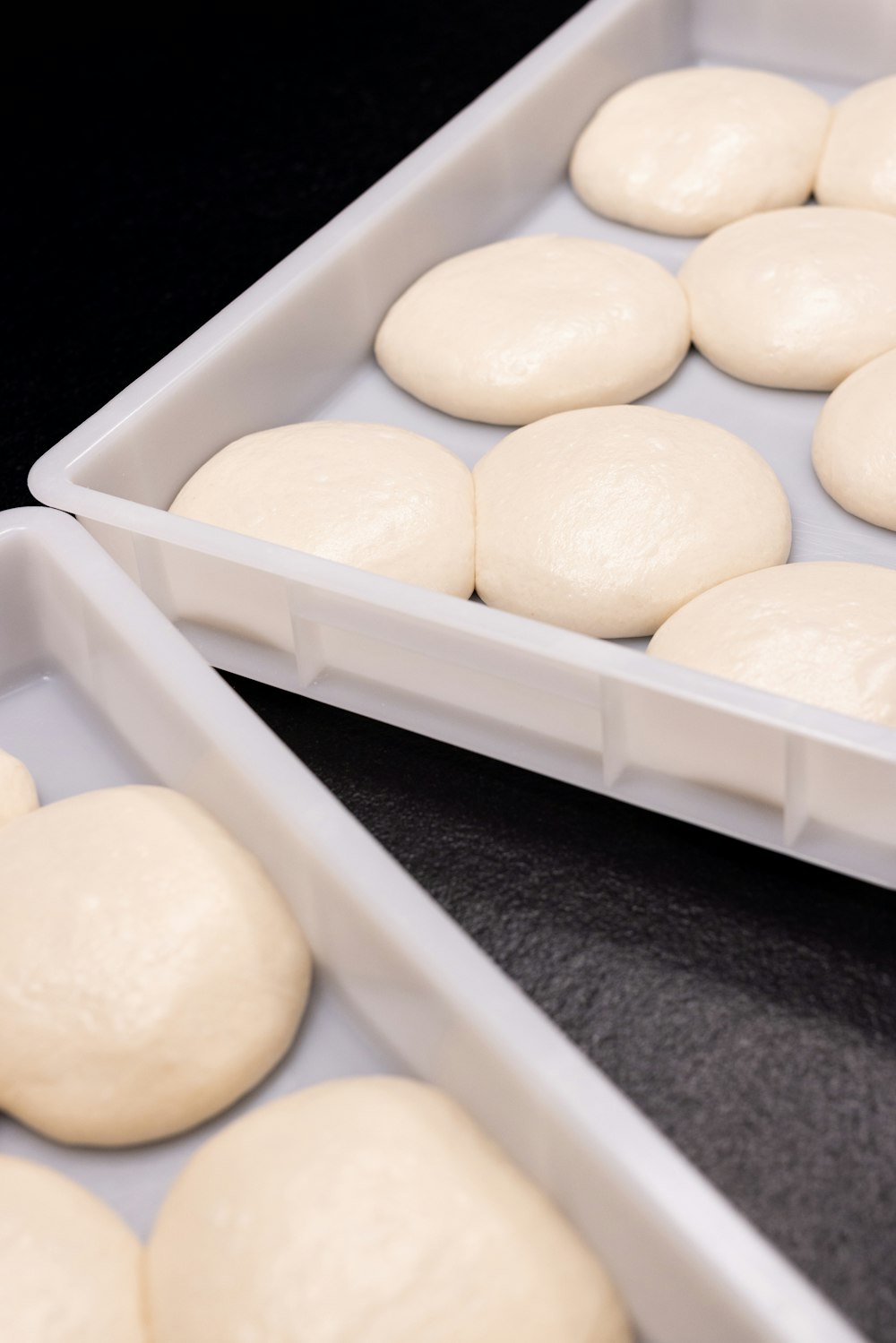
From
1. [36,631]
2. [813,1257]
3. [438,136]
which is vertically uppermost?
[438,136]

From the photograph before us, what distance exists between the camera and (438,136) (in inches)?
54.4

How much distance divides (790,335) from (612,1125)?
830mm

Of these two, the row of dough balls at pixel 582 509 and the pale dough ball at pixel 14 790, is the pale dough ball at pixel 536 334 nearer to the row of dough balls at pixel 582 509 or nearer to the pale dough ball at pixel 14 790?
the row of dough balls at pixel 582 509

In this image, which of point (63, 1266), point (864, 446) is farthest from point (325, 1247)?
point (864, 446)

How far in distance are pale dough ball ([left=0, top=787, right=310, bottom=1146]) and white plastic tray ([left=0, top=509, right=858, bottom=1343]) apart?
0.09ft

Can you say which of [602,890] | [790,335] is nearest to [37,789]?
[602,890]

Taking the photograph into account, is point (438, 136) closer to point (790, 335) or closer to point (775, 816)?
point (790, 335)

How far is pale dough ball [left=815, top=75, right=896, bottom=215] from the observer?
4.60 feet

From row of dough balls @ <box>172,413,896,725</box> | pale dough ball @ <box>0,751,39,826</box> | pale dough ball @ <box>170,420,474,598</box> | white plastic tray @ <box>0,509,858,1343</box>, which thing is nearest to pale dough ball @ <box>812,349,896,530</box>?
row of dough balls @ <box>172,413,896,725</box>

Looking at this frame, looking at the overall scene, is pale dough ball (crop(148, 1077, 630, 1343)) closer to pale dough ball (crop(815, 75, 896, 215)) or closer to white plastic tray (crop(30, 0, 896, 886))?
white plastic tray (crop(30, 0, 896, 886))

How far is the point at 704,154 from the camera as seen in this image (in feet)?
4.73

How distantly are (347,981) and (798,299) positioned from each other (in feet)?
2.54

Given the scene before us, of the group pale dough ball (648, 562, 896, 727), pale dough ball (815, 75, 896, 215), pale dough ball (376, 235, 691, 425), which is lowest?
pale dough ball (648, 562, 896, 727)

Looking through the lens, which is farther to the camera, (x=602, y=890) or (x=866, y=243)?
(x=866, y=243)
